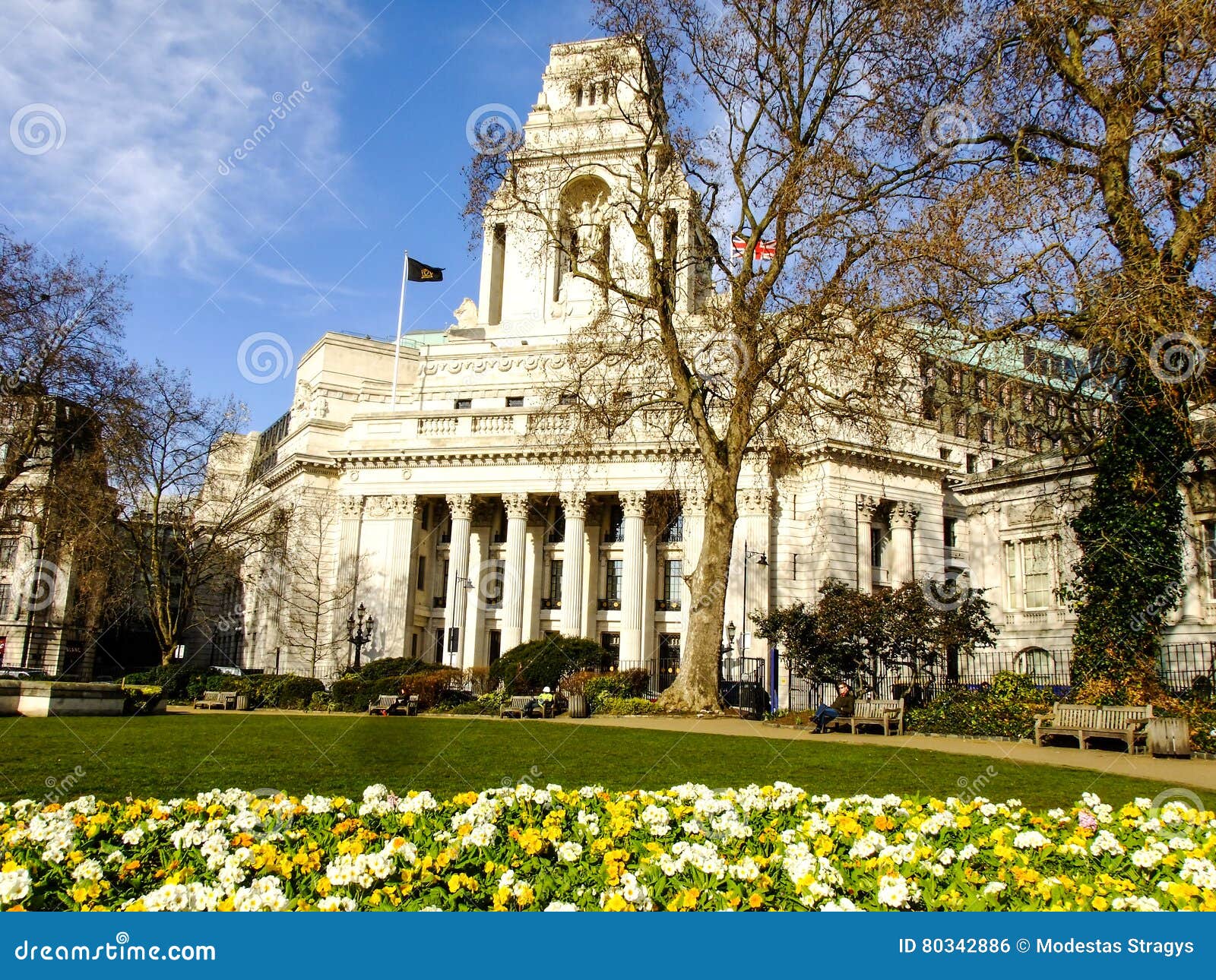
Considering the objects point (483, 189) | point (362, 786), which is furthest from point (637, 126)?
point (362, 786)

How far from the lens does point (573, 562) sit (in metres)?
52.2

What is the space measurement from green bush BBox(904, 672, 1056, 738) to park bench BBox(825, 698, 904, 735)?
1.95ft

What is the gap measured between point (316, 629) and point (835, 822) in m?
48.5

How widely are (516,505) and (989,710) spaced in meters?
33.7

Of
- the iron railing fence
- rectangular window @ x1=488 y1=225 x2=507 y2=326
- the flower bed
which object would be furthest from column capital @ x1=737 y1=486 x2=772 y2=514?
the flower bed

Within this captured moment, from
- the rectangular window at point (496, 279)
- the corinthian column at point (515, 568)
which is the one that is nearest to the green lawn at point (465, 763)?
the corinthian column at point (515, 568)

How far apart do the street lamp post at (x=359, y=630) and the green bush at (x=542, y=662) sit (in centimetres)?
771

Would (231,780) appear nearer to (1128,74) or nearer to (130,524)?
(1128,74)

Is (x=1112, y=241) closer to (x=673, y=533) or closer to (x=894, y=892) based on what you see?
(x=894, y=892)

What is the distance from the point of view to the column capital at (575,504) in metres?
52.3

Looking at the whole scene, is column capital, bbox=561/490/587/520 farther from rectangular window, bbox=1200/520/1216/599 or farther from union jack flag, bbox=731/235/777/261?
rectangular window, bbox=1200/520/1216/599

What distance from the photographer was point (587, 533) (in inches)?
2215

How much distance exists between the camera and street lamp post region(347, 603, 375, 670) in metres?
48.6

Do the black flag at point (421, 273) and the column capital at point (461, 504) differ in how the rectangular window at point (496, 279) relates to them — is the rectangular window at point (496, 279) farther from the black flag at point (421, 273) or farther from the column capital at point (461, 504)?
the column capital at point (461, 504)
